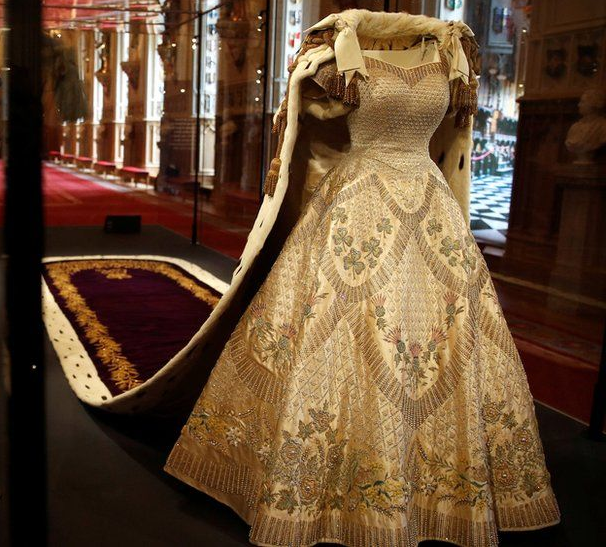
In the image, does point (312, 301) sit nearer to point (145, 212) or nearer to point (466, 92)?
point (466, 92)

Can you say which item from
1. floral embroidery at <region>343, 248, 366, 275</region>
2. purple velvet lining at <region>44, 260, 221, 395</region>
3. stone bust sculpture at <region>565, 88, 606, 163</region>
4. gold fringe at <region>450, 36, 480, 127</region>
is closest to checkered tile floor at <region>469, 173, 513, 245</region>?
stone bust sculpture at <region>565, 88, 606, 163</region>

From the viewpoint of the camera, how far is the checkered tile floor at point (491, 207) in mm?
4781

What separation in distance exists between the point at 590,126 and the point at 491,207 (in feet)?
3.31

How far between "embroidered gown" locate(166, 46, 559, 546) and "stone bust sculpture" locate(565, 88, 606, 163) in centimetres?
212

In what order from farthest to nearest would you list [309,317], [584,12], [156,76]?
[156,76], [584,12], [309,317]

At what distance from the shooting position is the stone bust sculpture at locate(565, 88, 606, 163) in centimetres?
393

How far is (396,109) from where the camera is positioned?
206 centimetres

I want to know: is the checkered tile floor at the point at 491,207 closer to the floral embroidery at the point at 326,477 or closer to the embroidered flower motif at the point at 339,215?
the embroidered flower motif at the point at 339,215

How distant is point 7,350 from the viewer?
67 cm

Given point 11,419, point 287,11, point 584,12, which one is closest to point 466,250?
point 11,419

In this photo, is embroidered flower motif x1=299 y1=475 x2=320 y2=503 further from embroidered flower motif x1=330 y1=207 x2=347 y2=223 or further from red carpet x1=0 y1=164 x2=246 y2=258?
red carpet x1=0 y1=164 x2=246 y2=258

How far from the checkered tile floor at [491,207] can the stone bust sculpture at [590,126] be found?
0.72 meters

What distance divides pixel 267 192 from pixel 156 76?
4828 millimetres

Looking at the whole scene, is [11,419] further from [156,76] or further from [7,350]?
[156,76]
